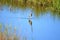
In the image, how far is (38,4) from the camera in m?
7.61

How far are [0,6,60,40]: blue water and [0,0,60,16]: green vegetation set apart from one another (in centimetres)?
52

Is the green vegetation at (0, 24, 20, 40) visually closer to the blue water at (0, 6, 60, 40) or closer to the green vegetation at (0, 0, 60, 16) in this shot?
the blue water at (0, 6, 60, 40)

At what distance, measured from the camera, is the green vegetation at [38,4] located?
709 cm

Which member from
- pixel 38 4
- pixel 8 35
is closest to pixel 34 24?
pixel 8 35

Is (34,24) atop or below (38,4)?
below

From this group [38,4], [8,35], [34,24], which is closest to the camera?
[8,35]

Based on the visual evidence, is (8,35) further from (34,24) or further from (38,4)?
(38,4)

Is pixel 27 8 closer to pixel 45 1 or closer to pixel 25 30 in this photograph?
pixel 45 1

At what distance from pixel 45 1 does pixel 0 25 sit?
3194mm

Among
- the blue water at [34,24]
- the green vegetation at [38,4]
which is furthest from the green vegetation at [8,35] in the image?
the green vegetation at [38,4]

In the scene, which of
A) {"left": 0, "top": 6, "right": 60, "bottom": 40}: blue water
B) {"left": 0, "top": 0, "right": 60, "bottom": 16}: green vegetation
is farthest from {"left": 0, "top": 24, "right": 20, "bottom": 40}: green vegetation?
{"left": 0, "top": 0, "right": 60, "bottom": 16}: green vegetation

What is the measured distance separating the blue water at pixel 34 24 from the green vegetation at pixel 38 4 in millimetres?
525

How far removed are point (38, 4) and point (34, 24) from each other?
202 cm

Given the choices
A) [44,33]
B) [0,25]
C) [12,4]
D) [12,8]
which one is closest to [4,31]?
[0,25]
